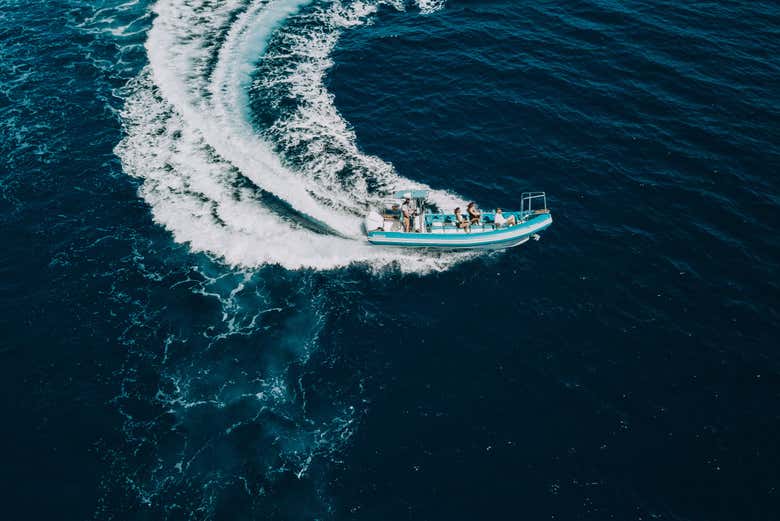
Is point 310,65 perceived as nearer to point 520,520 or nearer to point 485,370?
point 485,370

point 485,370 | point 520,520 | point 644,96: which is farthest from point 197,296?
point 644,96

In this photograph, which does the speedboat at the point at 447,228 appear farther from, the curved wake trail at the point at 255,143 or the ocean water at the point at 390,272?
the ocean water at the point at 390,272

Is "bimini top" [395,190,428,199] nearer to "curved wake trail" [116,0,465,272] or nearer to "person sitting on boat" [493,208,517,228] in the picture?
"curved wake trail" [116,0,465,272]

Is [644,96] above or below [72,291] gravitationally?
above

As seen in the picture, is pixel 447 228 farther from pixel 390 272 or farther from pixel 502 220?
pixel 390 272

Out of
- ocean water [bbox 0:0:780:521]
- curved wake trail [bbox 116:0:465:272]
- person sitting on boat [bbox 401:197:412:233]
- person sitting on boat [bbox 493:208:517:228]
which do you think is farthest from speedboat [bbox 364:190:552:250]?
ocean water [bbox 0:0:780:521]

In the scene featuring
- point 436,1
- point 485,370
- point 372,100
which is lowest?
point 485,370

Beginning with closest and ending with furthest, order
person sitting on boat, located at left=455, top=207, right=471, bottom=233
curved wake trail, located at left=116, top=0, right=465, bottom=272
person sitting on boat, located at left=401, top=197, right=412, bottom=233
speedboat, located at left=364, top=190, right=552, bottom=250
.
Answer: speedboat, located at left=364, top=190, right=552, bottom=250, person sitting on boat, located at left=455, top=207, right=471, bottom=233, person sitting on boat, located at left=401, top=197, right=412, bottom=233, curved wake trail, located at left=116, top=0, right=465, bottom=272
